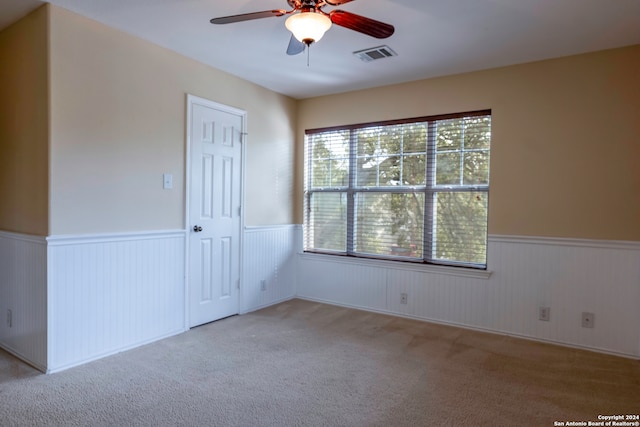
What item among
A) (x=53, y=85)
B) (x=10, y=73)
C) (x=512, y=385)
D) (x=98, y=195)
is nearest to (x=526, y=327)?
(x=512, y=385)

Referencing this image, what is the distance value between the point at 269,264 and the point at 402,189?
1.72 m

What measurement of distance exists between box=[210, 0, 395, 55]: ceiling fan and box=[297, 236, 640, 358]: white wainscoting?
237cm

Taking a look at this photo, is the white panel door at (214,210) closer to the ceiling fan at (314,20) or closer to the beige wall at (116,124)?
the beige wall at (116,124)

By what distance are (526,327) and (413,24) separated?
9.00ft

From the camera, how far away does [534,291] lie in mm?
3457

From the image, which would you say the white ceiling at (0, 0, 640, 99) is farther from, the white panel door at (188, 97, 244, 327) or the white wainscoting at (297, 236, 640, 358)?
the white wainscoting at (297, 236, 640, 358)

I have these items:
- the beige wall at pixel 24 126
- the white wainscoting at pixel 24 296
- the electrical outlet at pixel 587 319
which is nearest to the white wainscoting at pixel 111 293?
the white wainscoting at pixel 24 296

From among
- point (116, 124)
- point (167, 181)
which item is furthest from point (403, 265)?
point (116, 124)

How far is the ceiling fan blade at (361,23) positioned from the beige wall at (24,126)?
6.65 ft

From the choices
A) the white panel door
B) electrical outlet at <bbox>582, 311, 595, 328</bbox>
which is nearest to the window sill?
electrical outlet at <bbox>582, 311, 595, 328</bbox>

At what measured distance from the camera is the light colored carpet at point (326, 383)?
2.20m

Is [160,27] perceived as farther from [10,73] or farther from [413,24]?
[413,24]

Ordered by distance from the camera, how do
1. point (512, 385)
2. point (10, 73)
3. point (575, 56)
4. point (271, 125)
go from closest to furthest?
point (512, 385) → point (10, 73) → point (575, 56) → point (271, 125)

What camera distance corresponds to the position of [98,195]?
290 cm
